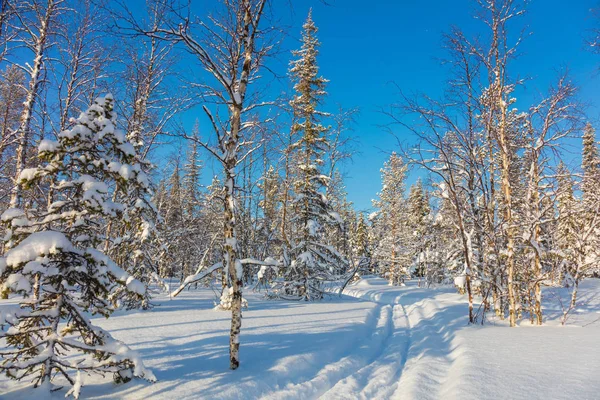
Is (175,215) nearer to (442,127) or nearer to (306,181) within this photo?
(306,181)

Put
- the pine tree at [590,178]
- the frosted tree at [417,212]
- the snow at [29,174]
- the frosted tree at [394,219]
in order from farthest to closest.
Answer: the frosted tree at [417,212], the frosted tree at [394,219], the pine tree at [590,178], the snow at [29,174]

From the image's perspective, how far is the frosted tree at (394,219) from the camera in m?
37.3

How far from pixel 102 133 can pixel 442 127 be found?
33.3 feet

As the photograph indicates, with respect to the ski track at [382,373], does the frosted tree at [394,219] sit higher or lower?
higher

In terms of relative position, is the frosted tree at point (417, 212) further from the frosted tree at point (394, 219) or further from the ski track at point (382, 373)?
the ski track at point (382, 373)

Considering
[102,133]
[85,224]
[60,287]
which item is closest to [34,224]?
[85,224]

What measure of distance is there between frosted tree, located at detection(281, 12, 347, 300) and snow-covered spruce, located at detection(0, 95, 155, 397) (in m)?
13.6

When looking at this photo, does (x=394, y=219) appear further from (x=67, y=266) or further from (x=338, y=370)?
(x=67, y=266)

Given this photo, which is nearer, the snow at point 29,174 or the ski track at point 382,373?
the snow at point 29,174

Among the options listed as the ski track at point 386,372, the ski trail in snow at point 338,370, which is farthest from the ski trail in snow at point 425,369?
the ski trail in snow at point 338,370

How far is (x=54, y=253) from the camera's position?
4.19 meters

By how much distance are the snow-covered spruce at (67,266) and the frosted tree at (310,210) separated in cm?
1355

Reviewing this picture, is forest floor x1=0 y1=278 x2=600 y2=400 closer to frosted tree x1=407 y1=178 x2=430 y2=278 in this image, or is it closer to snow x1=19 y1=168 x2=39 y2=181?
snow x1=19 y1=168 x2=39 y2=181

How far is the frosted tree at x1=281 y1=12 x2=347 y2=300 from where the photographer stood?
18.7 m
